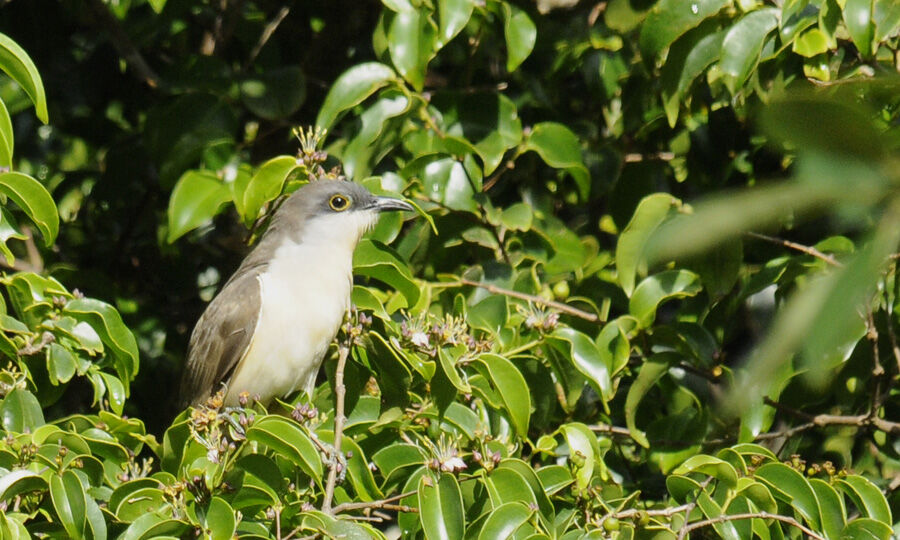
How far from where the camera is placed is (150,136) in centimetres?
476

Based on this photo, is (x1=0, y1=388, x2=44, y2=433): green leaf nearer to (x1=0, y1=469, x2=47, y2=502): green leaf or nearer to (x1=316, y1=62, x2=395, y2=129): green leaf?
(x1=0, y1=469, x2=47, y2=502): green leaf

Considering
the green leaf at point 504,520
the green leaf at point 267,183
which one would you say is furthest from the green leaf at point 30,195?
the green leaf at point 504,520

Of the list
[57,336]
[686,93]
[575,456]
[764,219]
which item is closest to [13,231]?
[57,336]

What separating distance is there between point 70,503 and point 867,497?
2235 millimetres

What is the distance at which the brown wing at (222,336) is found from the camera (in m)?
4.57

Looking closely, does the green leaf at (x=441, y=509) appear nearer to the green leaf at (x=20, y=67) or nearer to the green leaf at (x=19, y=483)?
the green leaf at (x=19, y=483)

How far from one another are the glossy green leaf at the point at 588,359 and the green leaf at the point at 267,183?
1.14 meters

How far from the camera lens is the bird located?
168 inches

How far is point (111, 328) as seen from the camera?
3.58 m

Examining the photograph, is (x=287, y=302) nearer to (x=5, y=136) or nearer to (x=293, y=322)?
(x=293, y=322)

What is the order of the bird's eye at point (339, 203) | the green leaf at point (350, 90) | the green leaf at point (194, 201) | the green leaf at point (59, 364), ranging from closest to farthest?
1. the green leaf at point (59, 364)
2. the green leaf at point (350, 90)
3. the green leaf at point (194, 201)
4. the bird's eye at point (339, 203)

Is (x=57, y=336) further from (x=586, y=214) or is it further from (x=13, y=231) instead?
(x=586, y=214)

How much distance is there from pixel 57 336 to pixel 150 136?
151cm

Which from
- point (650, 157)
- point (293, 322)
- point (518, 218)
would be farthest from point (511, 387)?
point (650, 157)
